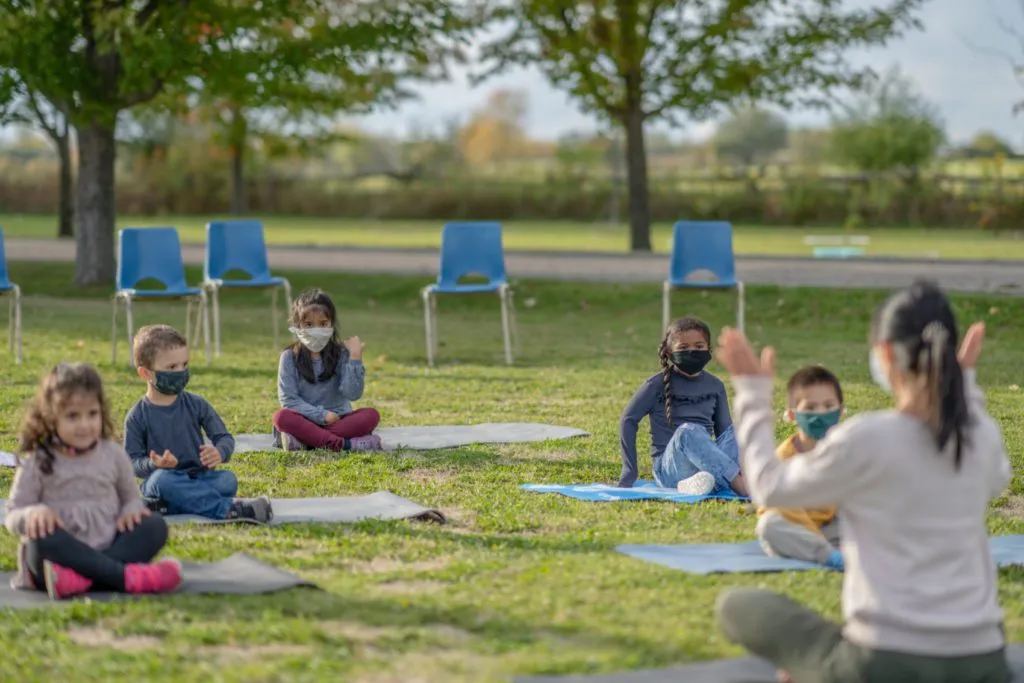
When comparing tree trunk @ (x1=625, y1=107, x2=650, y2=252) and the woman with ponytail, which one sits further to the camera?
tree trunk @ (x1=625, y1=107, x2=650, y2=252)

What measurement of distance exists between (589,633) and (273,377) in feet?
24.6

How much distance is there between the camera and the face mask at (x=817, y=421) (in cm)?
552

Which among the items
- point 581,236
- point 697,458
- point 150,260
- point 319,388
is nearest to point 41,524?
point 697,458

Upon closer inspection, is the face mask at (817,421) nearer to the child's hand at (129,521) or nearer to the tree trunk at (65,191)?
the child's hand at (129,521)

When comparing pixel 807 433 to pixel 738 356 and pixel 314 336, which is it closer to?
pixel 738 356

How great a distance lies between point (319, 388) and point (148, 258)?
5333 millimetres

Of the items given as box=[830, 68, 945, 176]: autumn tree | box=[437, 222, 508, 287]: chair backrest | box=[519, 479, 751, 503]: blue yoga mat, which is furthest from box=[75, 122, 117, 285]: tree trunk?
box=[830, 68, 945, 176]: autumn tree

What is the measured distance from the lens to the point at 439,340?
49.2ft

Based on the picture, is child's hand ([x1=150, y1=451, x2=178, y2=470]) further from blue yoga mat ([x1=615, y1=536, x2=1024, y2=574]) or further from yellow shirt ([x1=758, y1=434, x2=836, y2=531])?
yellow shirt ([x1=758, y1=434, x2=836, y2=531])

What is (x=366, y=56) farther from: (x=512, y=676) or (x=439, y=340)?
(x=512, y=676)

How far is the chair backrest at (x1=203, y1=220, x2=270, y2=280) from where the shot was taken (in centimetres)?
1401

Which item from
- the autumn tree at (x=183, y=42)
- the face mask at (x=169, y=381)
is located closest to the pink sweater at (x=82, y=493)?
the face mask at (x=169, y=381)

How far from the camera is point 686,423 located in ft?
23.9

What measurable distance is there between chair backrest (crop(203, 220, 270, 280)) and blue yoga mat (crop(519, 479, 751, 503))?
7347 millimetres
